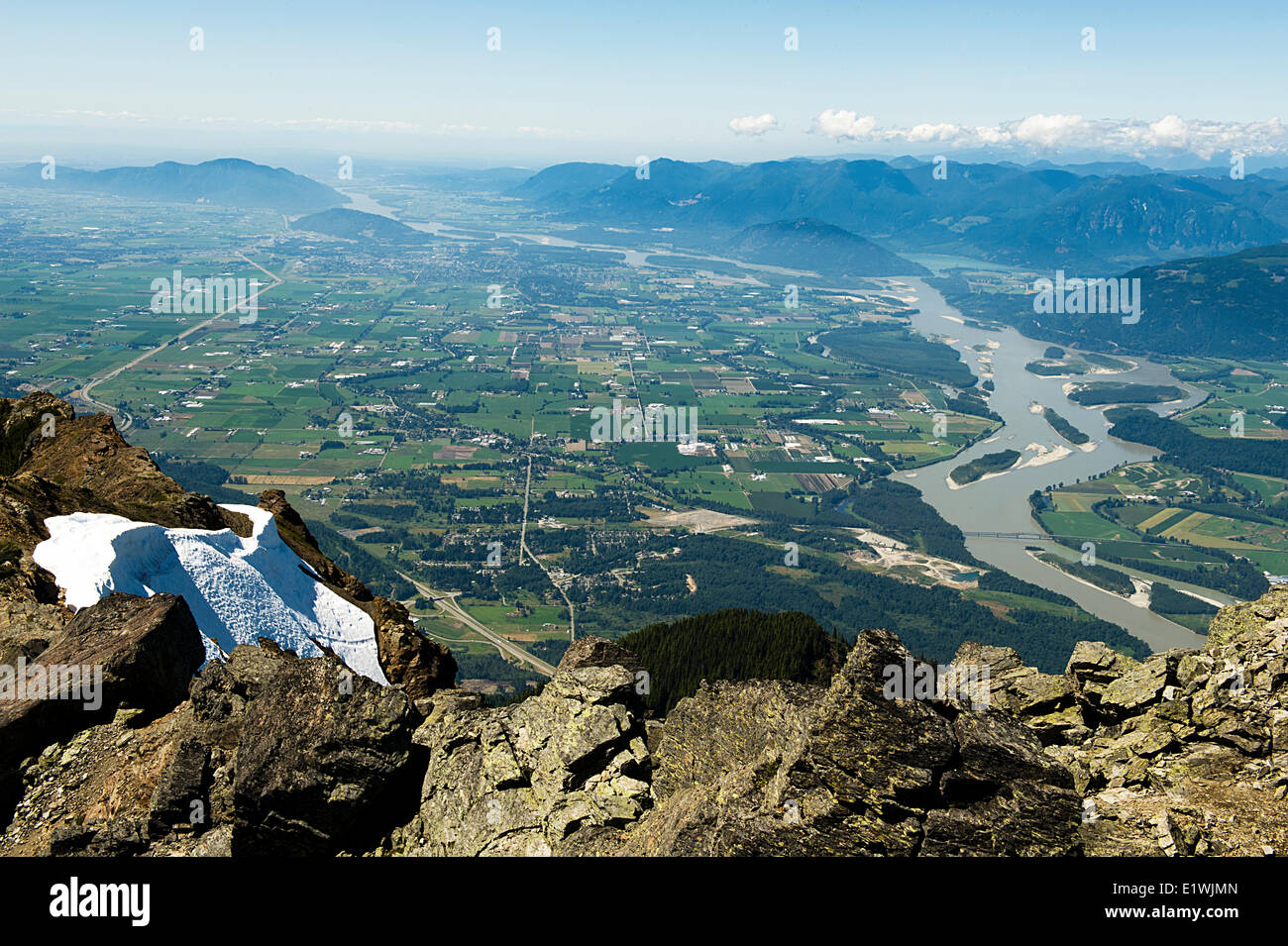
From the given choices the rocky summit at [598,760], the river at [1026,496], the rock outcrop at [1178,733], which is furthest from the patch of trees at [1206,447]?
the rocky summit at [598,760]

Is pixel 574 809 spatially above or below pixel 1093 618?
above

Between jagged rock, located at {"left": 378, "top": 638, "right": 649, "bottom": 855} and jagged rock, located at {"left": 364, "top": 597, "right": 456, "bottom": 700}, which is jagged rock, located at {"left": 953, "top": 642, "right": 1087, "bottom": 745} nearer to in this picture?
jagged rock, located at {"left": 378, "top": 638, "right": 649, "bottom": 855}

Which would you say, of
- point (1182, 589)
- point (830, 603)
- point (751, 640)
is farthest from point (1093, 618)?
point (751, 640)

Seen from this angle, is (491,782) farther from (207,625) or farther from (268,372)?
(268,372)

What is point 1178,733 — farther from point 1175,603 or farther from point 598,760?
point 1175,603

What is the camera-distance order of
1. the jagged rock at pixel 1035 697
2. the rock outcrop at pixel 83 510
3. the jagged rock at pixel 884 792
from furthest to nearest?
1. the jagged rock at pixel 1035 697
2. the rock outcrop at pixel 83 510
3. the jagged rock at pixel 884 792

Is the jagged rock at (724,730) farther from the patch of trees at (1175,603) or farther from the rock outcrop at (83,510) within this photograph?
the patch of trees at (1175,603)

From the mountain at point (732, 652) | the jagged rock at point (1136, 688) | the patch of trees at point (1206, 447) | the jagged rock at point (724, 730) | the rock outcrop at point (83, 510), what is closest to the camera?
the jagged rock at point (724, 730)
